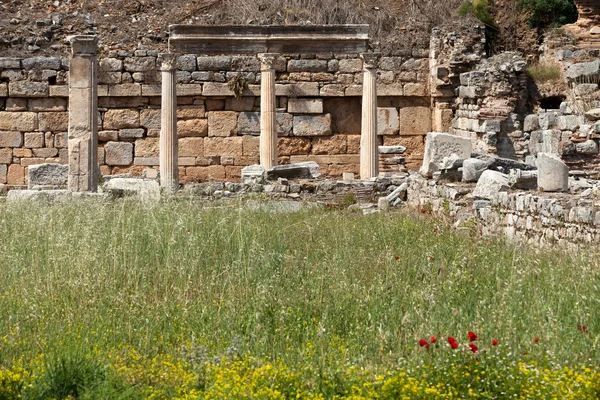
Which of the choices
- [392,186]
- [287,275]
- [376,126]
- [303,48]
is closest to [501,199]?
[287,275]

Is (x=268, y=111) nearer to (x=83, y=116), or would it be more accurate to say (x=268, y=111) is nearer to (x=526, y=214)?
(x=83, y=116)

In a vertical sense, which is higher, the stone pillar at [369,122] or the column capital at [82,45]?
the column capital at [82,45]

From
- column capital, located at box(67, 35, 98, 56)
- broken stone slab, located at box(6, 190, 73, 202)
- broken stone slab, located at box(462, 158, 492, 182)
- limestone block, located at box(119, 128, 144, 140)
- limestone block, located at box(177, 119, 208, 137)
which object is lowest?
broken stone slab, located at box(6, 190, 73, 202)

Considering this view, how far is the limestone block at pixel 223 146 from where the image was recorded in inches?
905

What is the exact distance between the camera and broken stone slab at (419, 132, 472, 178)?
55.9 feet

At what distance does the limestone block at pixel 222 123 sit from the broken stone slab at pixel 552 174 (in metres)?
10.7

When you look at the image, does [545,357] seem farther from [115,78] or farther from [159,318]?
[115,78]

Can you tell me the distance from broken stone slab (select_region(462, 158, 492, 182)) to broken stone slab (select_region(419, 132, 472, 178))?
52.2 inches

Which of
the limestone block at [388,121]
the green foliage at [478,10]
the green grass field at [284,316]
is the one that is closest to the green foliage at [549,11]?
the green foliage at [478,10]

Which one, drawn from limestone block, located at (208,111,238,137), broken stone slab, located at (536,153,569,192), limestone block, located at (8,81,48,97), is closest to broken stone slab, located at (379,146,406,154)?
limestone block, located at (208,111,238,137)

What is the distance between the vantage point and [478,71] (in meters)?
21.6

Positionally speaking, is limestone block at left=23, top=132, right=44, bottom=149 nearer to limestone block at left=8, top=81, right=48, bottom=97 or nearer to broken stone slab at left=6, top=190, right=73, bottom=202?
limestone block at left=8, top=81, right=48, bottom=97

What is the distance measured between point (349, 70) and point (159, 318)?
1556 centimetres

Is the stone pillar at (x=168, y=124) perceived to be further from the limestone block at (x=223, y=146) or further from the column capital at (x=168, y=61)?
the limestone block at (x=223, y=146)
